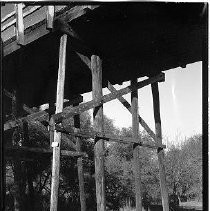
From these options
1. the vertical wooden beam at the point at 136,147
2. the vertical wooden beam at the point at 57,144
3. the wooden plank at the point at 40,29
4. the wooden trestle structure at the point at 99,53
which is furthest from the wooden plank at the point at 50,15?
the vertical wooden beam at the point at 136,147

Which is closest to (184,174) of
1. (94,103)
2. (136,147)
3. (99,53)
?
(136,147)

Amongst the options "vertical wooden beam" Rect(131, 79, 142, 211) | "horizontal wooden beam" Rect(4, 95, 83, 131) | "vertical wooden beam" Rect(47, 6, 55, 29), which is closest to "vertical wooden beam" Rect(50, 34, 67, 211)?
"vertical wooden beam" Rect(47, 6, 55, 29)

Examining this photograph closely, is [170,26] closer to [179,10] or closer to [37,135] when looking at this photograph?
[179,10]

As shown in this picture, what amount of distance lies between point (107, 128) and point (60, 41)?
103ft

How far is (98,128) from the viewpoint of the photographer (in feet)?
21.5

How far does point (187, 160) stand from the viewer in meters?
30.8

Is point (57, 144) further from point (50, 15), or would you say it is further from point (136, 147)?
point (136, 147)

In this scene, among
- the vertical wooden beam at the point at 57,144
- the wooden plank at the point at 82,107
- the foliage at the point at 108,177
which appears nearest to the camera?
the vertical wooden beam at the point at 57,144

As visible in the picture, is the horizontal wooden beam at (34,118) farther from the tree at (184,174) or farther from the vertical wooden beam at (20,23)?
the tree at (184,174)

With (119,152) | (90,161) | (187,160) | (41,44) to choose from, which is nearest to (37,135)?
(90,161)

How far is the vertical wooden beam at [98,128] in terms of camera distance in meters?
6.10

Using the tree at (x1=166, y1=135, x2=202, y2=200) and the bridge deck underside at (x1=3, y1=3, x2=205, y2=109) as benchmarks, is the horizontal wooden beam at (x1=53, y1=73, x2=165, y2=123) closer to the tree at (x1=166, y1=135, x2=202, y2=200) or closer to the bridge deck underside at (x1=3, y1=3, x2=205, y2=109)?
the bridge deck underside at (x1=3, y1=3, x2=205, y2=109)

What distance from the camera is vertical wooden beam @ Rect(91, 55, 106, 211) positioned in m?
6.10

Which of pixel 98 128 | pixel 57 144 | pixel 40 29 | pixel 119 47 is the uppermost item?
pixel 40 29
